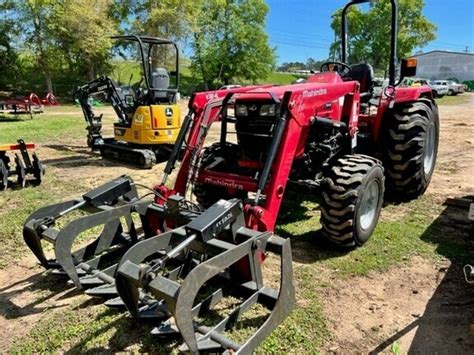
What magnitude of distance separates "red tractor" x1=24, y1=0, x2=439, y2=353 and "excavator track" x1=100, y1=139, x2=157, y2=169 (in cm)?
384

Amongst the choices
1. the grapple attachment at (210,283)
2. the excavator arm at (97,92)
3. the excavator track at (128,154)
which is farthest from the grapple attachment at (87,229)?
the excavator arm at (97,92)

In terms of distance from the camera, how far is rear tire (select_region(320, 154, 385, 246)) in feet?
12.6

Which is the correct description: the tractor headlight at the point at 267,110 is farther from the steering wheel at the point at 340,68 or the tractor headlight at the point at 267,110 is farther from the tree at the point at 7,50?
the tree at the point at 7,50

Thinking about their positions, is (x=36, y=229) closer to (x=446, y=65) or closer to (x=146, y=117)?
(x=146, y=117)

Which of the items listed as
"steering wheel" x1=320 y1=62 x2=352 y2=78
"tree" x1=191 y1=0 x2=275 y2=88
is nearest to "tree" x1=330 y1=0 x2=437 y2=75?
"tree" x1=191 y1=0 x2=275 y2=88

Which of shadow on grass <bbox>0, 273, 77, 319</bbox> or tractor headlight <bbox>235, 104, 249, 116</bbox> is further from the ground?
tractor headlight <bbox>235, 104, 249, 116</bbox>

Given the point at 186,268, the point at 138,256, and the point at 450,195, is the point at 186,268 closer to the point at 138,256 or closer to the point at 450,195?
the point at 138,256

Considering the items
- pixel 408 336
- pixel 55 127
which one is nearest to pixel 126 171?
pixel 408 336

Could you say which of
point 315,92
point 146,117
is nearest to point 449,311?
point 315,92

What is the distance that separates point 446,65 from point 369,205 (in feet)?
202

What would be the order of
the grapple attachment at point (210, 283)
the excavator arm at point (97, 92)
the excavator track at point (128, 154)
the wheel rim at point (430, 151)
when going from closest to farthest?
the grapple attachment at point (210, 283) < the wheel rim at point (430, 151) < the excavator track at point (128, 154) < the excavator arm at point (97, 92)

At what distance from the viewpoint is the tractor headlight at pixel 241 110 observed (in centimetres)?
416

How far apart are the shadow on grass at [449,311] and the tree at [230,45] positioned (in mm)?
33642

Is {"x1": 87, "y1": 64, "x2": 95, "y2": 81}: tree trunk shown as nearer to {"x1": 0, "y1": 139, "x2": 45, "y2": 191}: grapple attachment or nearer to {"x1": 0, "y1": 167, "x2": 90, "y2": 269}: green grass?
{"x1": 0, "y1": 167, "x2": 90, "y2": 269}: green grass
